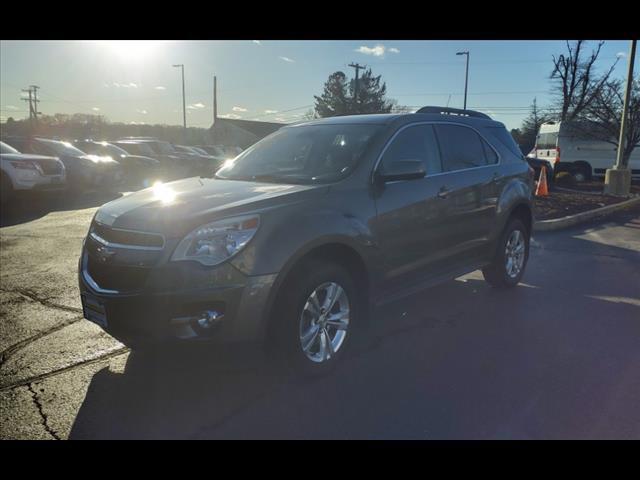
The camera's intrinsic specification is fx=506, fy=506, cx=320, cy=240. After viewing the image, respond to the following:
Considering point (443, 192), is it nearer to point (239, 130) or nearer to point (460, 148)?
point (460, 148)

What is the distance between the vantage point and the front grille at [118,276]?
Answer: 118 inches

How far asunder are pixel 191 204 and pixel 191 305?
2.26 ft

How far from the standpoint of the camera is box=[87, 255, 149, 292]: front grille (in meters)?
2.99

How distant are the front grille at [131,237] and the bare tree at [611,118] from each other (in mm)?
19820

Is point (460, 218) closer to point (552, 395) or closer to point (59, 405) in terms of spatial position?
point (552, 395)

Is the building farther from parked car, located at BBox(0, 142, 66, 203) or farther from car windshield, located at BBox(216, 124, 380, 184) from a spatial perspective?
car windshield, located at BBox(216, 124, 380, 184)

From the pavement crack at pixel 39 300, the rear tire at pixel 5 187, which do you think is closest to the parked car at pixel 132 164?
the rear tire at pixel 5 187

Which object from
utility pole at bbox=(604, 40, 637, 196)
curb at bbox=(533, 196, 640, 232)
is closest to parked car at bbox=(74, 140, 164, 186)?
curb at bbox=(533, 196, 640, 232)

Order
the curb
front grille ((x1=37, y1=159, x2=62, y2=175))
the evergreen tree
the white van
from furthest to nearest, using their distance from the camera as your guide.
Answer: the evergreen tree, the white van, front grille ((x1=37, y1=159, x2=62, y2=175)), the curb

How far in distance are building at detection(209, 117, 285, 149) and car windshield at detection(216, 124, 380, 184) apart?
55.5 meters

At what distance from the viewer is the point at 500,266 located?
5.45 meters

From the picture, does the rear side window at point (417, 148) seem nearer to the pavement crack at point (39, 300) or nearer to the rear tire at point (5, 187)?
the pavement crack at point (39, 300)
